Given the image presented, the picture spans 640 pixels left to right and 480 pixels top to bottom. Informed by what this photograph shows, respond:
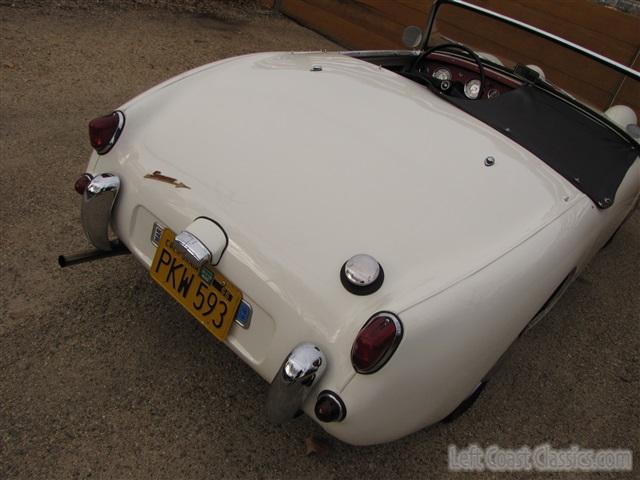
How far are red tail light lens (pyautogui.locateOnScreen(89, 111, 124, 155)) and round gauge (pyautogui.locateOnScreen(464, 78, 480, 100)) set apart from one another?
175cm

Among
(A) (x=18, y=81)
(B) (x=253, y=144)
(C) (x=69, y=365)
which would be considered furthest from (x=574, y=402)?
(A) (x=18, y=81)

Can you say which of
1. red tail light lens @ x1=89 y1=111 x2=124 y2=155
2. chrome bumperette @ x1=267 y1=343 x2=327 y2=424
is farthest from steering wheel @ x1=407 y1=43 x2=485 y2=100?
chrome bumperette @ x1=267 y1=343 x2=327 y2=424

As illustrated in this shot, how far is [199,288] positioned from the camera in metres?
1.74

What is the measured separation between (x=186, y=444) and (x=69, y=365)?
57 centimetres

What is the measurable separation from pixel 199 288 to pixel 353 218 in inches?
21.4

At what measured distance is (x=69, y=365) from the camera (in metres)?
2.06

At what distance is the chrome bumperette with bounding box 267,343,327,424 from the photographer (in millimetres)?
1467

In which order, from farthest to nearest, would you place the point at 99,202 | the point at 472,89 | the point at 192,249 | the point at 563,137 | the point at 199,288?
1. the point at 472,89
2. the point at 563,137
3. the point at 99,202
4. the point at 199,288
5. the point at 192,249

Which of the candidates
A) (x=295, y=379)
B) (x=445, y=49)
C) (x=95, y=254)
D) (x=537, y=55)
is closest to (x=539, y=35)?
(x=537, y=55)

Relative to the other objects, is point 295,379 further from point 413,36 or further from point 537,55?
point 537,55

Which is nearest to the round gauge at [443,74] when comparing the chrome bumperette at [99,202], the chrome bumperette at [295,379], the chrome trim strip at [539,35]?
the chrome trim strip at [539,35]

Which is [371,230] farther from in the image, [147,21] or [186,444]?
[147,21]

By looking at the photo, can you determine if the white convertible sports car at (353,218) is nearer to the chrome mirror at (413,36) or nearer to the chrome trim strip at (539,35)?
the chrome trim strip at (539,35)

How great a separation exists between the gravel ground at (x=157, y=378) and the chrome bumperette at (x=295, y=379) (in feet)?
1.53
